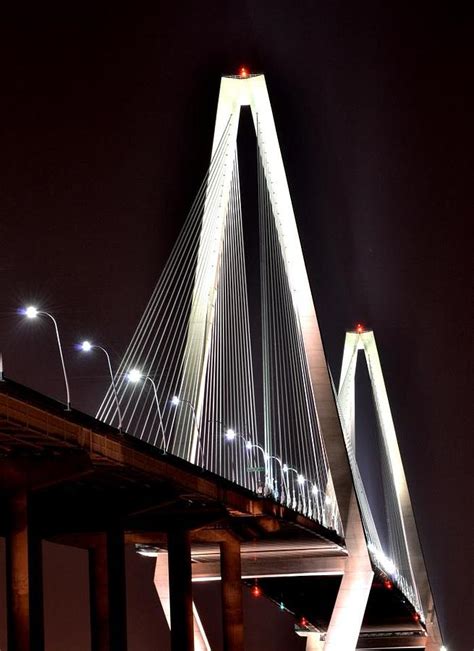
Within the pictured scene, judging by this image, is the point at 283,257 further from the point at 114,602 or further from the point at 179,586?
the point at 114,602

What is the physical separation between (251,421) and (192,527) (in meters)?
4.31

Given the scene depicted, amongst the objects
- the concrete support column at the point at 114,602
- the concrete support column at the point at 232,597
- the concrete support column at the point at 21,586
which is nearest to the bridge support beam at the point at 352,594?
the concrete support column at the point at 232,597

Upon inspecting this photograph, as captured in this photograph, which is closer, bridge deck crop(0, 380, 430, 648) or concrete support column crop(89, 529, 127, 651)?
bridge deck crop(0, 380, 430, 648)

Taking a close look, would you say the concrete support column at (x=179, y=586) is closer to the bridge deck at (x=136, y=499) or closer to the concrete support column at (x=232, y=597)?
the bridge deck at (x=136, y=499)

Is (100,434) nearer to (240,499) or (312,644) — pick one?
(240,499)

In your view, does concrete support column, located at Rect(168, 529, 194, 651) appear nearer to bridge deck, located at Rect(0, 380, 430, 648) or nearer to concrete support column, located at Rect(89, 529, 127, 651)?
bridge deck, located at Rect(0, 380, 430, 648)

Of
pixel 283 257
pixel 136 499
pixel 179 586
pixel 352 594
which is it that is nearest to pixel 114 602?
pixel 136 499

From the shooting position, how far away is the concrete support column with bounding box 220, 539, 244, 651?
4284 centimetres

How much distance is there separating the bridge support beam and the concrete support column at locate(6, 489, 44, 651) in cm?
1570

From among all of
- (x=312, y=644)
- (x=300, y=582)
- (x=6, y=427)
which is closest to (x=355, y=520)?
(x=300, y=582)

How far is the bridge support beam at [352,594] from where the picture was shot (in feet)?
139

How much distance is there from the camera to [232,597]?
4362 cm

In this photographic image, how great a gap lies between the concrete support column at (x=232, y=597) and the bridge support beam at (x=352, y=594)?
10.1 feet

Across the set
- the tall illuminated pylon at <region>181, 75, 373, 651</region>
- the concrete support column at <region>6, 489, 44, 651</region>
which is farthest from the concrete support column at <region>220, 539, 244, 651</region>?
the concrete support column at <region>6, 489, 44, 651</region>
